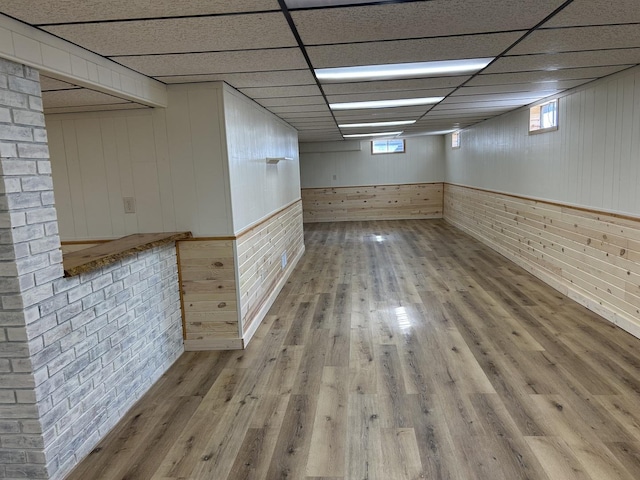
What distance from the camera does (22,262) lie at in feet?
Result: 6.61

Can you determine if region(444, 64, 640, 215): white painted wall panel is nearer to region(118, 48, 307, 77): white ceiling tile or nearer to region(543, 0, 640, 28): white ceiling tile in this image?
region(543, 0, 640, 28): white ceiling tile

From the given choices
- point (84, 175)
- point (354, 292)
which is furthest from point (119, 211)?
point (354, 292)

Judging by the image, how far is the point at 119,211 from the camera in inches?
139

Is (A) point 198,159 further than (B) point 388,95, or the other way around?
(B) point 388,95

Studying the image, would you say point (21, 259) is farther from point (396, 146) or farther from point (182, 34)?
point (396, 146)

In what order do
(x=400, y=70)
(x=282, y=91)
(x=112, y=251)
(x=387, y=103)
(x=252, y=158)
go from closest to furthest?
(x=112, y=251) < (x=400, y=70) < (x=282, y=91) < (x=252, y=158) < (x=387, y=103)

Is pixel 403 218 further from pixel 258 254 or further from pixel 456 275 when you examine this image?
pixel 258 254

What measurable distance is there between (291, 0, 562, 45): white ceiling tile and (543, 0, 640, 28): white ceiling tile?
10 cm

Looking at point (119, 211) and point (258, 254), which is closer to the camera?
point (119, 211)

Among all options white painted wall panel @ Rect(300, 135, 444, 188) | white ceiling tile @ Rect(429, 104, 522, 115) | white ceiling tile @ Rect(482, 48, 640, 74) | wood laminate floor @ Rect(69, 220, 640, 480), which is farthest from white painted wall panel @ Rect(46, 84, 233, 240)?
white painted wall panel @ Rect(300, 135, 444, 188)

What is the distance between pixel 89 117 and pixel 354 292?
128 inches

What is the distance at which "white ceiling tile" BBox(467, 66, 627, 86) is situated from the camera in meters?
3.52

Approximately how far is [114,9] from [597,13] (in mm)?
2205

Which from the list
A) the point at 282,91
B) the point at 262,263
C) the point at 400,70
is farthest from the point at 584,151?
the point at 262,263
